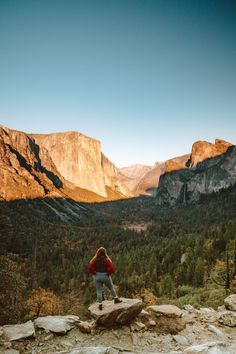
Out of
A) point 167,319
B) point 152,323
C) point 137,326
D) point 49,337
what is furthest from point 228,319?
point 49,337

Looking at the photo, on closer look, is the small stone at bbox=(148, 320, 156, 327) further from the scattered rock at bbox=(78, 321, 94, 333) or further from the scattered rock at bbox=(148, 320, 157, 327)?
the scattered rock at bbox=(78, 321, 94, 333)

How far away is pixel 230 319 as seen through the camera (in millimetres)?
12109

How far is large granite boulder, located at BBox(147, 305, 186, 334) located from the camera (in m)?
11.3

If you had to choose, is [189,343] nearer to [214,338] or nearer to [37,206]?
[214,338]

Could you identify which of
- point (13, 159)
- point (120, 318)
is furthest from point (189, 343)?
point (13, 159)

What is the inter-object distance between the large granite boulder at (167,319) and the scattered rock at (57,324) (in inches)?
138

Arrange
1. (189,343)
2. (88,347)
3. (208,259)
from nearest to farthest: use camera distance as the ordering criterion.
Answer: (88,347)
(189,343)
(208,259)

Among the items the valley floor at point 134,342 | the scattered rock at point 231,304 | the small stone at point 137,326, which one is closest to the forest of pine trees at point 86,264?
the scattered rock at point 231,304

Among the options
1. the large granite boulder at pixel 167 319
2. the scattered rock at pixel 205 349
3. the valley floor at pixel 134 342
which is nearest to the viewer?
the scattered rock at pixel 205 349

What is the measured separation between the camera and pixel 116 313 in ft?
36.3

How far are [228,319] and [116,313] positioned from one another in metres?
5.22

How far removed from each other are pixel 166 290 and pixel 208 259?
584 inches

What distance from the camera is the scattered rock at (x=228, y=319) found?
12.0 m

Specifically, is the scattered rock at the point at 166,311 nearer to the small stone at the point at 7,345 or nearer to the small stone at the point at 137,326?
the small stone at the point at 137,326
